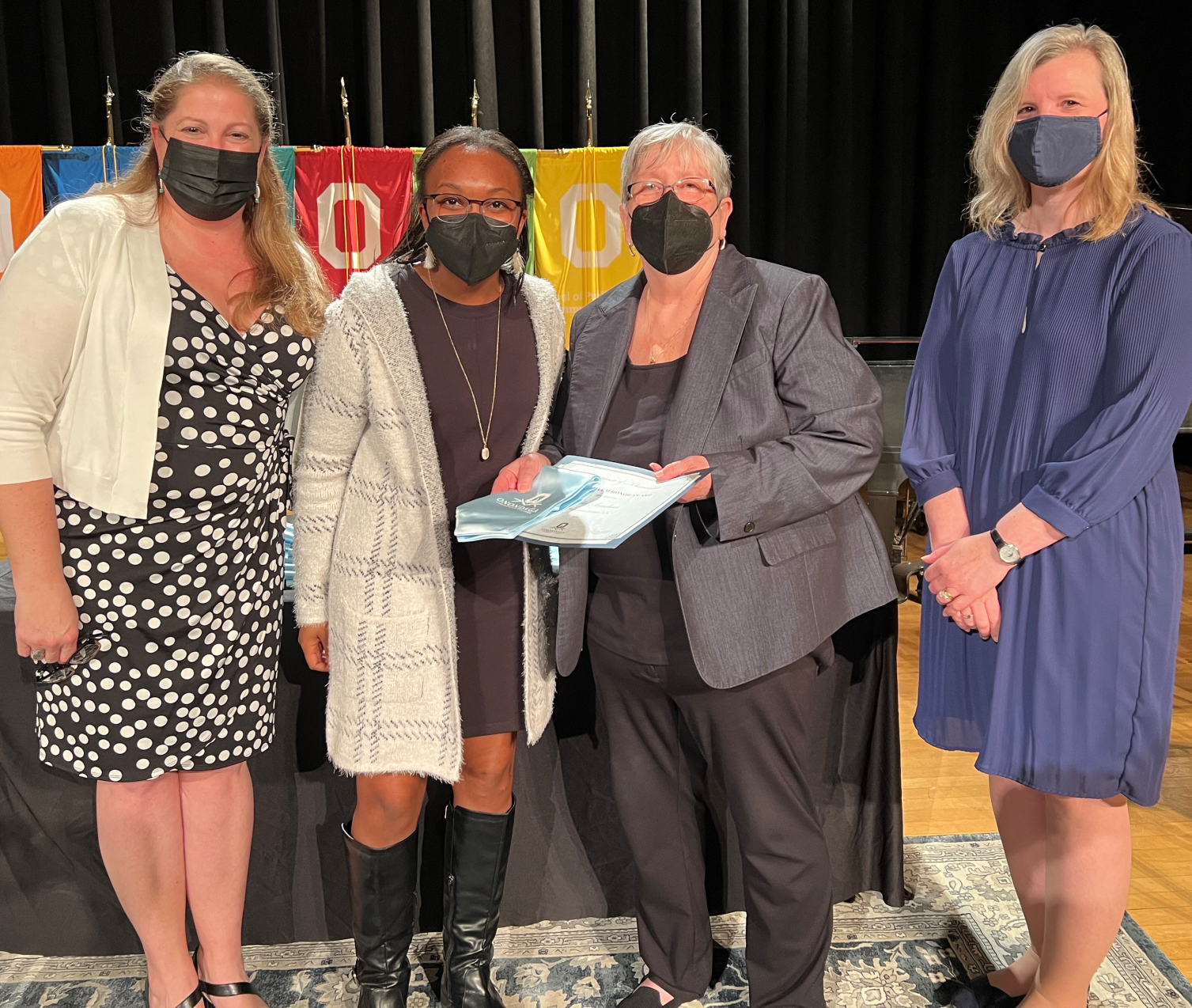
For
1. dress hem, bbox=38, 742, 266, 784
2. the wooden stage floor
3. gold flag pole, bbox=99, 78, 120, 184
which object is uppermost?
gold flag pole, bbox=99, 78, 120, 184

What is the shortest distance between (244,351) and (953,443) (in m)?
1.21

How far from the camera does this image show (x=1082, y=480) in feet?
5.06

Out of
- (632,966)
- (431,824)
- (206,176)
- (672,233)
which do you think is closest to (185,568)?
(206,176)

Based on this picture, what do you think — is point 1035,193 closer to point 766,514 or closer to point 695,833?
point 766,514

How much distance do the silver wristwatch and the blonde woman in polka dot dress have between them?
117 cm

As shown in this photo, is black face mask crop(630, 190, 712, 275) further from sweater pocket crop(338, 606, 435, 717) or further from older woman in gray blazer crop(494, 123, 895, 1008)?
sweater pocket crop(338, 606, 435, 717)

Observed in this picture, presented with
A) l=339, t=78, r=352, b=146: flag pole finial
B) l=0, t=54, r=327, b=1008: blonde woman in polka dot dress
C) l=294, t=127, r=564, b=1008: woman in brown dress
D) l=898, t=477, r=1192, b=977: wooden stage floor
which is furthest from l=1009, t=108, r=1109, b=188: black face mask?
l=339, t=78, r=352, b=146: flag pole finial

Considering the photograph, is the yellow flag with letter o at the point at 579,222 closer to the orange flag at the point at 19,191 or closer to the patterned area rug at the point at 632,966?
the orange flag at the point at 19,191

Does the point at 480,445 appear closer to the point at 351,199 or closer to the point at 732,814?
the point at 732,814

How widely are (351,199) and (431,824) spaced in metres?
5.66

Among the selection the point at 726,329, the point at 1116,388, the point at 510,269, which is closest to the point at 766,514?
the point at 726,329

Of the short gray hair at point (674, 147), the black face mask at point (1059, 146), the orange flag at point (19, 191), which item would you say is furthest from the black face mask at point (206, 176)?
the orange flag at point (19, 191)

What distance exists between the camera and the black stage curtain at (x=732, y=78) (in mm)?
7094

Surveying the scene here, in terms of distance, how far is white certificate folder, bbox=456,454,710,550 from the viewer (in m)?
1.43
